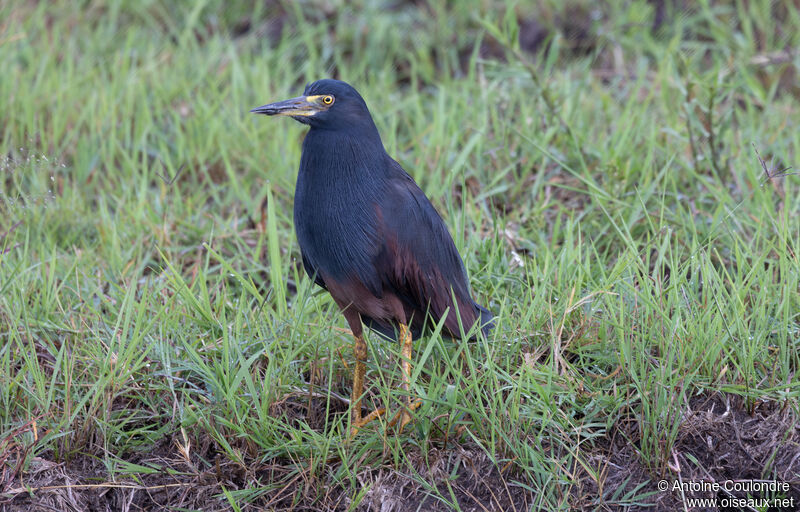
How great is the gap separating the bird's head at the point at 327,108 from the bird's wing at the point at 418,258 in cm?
22

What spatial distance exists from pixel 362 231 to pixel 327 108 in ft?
1.32

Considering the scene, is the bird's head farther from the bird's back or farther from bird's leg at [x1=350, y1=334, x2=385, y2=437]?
bird's leg at [x1=350, y1=334, x2=385, y2=437]

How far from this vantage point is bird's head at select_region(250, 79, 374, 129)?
265 centimetres

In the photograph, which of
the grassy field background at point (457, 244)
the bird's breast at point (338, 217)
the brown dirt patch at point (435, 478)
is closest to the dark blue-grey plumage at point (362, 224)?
the bird's breast at point (338, 217)

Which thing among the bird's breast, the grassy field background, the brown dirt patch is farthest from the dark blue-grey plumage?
the brown dirt patch

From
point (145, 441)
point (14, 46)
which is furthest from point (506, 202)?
point (14, 46)

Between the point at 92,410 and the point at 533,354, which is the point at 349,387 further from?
the point at 92,410

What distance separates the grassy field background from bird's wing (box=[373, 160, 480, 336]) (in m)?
0.12

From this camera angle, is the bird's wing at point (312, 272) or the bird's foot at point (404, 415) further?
the bird's wing at point (312, 272)

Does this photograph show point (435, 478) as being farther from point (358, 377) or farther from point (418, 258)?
point (418, 258)

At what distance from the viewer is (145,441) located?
107 inches

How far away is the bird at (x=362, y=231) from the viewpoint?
2.58 m

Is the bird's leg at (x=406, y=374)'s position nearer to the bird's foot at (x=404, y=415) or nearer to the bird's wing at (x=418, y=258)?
the bird's foot at (x=404, y=415)

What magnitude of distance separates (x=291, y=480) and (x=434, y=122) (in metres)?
2.18
